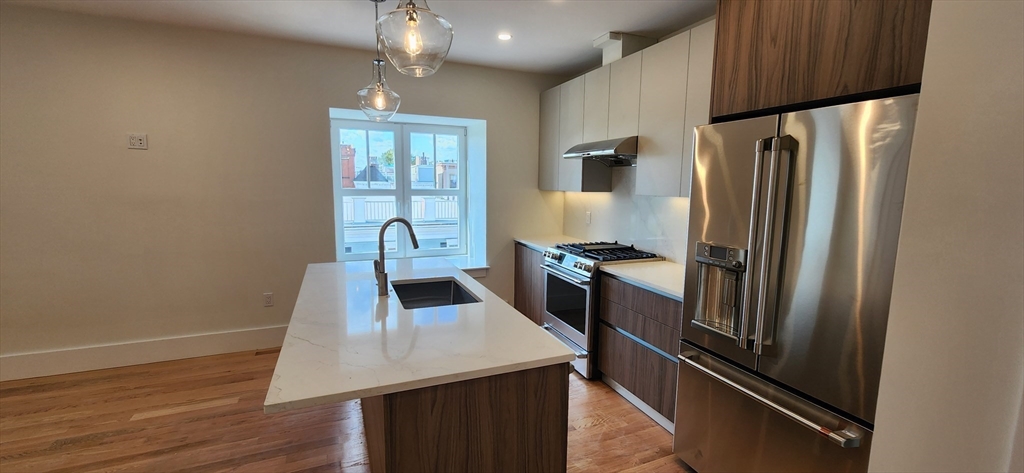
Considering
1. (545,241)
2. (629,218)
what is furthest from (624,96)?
(545,241)

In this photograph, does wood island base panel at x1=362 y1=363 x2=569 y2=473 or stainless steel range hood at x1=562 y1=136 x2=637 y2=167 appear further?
stainless steel range hood at x1=562 y1=136 x2=637 y2=167

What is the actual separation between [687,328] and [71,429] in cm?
340

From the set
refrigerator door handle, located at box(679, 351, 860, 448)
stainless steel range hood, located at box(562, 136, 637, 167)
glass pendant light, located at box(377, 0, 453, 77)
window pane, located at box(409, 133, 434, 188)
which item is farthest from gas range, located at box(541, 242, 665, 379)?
glass pendant light, located at box(377, 0, 453, 77)

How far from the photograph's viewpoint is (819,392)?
4.81 ft

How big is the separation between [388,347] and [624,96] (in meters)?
2.35

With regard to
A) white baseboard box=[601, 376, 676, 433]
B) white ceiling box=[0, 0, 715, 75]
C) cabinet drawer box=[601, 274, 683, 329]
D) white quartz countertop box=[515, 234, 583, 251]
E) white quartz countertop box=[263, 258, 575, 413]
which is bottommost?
white baseboard box=[601, 376, 676, 433]

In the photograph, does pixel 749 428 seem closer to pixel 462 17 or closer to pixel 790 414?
pixel 790 414

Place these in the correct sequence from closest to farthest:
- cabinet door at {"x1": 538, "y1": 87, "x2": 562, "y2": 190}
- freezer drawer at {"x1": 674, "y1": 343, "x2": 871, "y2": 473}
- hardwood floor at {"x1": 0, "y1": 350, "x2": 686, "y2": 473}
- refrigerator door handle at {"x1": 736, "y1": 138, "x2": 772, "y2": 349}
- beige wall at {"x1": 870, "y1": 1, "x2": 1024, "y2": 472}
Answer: beige wall at {"x1": 870, "y1": 1, "x2": 1024, "y2": 472}
freezer drawer at {"x1": 674, "y1": 343, "x2": 871, "y2": 473}
refrigerator door handle at {"x1": 736, "y1": 138, "x2": 772, "y2": 349}
hardwood floor at {"x1": 0, "y1": 350, "x2": 686, "y2": 473}
cabinet door at {"x1": 538, "y1": 87, "x2": 562, "y2": 190}

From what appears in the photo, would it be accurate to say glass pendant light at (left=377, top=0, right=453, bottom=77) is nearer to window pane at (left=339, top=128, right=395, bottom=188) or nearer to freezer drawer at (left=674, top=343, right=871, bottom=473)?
freezer drawer at (left=674, top=343, right=871, bottom=473)

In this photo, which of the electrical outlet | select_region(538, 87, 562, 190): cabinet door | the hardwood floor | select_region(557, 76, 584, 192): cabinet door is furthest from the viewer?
select_region(538, 87, 562, 190): cabinet door

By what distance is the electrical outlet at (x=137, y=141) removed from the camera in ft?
9.80

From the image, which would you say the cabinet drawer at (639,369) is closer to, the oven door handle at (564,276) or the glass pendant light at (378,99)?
the oven door handle at (564,276)

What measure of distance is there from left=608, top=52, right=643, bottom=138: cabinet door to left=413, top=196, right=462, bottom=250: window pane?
1954 millimetres

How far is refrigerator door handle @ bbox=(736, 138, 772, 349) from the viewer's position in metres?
1.57
